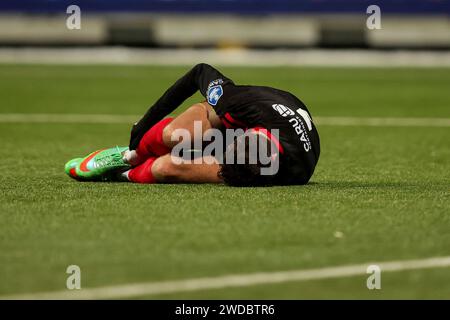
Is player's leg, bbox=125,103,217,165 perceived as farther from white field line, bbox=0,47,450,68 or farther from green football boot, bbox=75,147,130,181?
white field line, bbox=0,47,450,68

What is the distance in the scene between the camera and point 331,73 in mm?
21578

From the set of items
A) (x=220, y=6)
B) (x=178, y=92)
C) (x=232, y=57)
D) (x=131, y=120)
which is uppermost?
(x=220, y=6)

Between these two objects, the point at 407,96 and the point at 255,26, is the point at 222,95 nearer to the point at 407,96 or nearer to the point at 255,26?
the point at 407,96

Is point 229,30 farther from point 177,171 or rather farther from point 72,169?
point 177,171

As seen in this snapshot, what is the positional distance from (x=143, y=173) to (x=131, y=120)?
224 inches

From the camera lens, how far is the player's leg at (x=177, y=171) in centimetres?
702

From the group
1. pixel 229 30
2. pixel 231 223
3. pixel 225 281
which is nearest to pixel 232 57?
pixel 229 30

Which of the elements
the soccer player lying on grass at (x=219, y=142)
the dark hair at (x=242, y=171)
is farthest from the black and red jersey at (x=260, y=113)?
the dark hair at (x=242, y=171)

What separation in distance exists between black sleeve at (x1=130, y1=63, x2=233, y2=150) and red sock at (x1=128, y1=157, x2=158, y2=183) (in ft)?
0.52

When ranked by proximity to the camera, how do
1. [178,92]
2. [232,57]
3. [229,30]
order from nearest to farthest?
[178,92] < [232,57] < [229,30]

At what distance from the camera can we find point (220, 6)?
26656 millimetres

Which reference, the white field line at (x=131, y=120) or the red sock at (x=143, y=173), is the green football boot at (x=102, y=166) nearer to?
the red sock at (x=143, y=173)

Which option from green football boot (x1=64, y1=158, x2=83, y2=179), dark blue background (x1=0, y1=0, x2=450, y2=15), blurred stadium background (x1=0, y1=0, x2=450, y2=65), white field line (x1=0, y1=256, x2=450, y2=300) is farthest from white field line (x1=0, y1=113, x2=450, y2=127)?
dark blue background (x1=0, y1=0, x2=450, y2=15)

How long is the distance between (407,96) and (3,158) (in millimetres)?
8870
